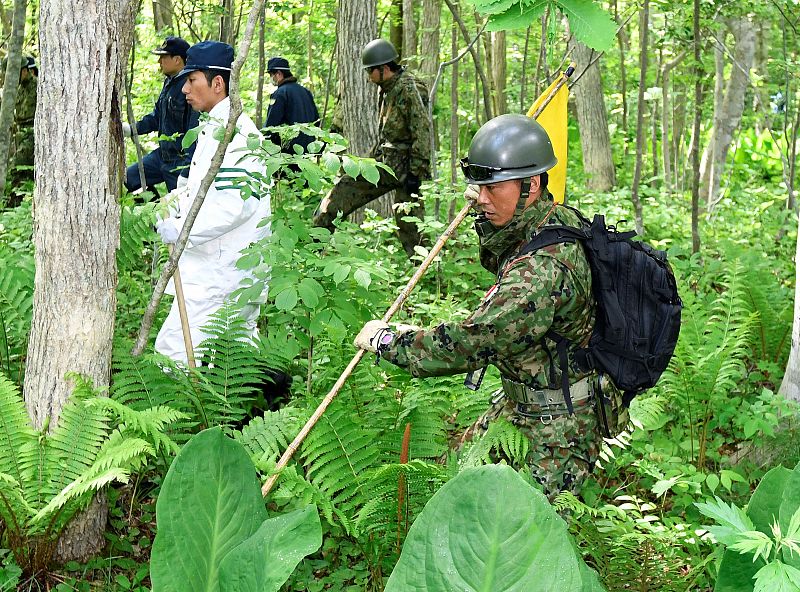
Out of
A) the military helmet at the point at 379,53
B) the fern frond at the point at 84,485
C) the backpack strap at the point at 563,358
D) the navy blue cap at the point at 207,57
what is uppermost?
the military helmet at the point at 379,53

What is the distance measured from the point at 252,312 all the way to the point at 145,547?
1.51 meters

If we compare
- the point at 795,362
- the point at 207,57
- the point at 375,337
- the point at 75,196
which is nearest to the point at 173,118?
the point at 207,57

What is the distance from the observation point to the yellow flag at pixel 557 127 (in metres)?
4.02

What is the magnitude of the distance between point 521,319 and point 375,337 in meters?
0.67

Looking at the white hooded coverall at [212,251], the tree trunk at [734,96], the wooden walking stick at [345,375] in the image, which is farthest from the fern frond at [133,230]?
the tree trunk at [734,96]

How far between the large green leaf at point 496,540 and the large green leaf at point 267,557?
461 mm

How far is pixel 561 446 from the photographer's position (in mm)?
3525

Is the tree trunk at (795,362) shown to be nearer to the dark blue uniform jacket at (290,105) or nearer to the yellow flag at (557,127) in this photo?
the yellow flag at (557,127)

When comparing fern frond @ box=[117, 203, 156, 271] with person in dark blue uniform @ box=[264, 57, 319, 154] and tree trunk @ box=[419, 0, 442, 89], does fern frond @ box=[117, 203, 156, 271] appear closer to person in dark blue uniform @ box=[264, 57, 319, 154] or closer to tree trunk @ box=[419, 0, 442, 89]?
person in dark blue uniform @ box=[264, 57, 319, 154]

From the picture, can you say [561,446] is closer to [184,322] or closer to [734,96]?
[184,322]

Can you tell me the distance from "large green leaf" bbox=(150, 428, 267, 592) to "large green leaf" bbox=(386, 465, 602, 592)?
2.88 feet

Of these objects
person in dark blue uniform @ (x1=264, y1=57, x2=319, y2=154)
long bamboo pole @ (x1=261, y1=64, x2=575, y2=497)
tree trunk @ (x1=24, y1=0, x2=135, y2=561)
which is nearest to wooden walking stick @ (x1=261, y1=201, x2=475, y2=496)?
long bamboo pole @ (x1=261, y1=64, x2=575, y2=497)

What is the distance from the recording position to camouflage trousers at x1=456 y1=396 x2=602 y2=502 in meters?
3.52

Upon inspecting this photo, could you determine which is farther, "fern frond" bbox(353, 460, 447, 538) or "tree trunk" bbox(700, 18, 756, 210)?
"tree trunk" bbox(700, 18, 756, 210)
